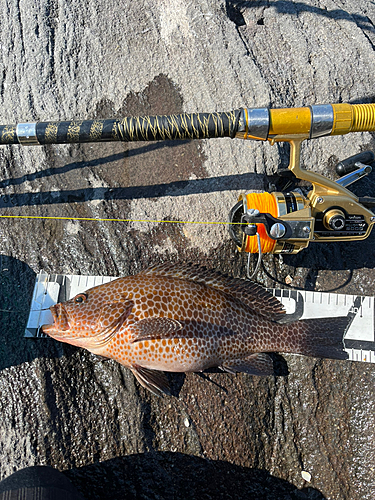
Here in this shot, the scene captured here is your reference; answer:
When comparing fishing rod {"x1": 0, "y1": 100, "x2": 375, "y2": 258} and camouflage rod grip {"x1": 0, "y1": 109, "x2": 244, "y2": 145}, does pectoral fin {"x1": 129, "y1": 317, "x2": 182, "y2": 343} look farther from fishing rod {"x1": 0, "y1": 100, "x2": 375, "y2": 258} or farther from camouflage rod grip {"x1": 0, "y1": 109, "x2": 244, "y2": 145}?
camouflage rod grip {"x1": 0, "y1": 109, "x2": 244, "y2": 145}

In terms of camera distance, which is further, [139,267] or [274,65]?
[274,65]

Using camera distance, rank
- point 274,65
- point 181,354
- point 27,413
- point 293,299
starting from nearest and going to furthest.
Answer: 1. point 181,354
2. point 27,413
3. point 293,299
4. point 274,65

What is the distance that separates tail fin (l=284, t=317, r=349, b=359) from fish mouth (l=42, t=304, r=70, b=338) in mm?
1949

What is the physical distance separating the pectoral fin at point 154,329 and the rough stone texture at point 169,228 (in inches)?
24.4

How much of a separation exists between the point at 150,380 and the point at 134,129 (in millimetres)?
2141

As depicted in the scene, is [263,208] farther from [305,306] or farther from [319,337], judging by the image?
[319,337]

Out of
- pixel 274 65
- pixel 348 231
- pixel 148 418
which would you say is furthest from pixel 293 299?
pixel 274 65

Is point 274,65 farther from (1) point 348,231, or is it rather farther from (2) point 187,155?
(1) point 348,231

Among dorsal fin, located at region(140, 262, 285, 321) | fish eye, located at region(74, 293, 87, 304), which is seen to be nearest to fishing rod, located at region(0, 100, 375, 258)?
dorsal fin, located at region(140, 262, 285, 321)

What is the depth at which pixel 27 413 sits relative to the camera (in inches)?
119

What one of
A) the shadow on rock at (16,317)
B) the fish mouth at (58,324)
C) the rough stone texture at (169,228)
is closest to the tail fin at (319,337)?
the rough stone texture at (169,228)

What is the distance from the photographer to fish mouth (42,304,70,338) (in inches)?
113

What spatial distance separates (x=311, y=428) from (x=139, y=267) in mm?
2257

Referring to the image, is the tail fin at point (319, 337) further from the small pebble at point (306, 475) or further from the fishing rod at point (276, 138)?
the small pebble at point (306, 475)
